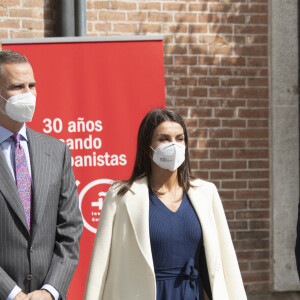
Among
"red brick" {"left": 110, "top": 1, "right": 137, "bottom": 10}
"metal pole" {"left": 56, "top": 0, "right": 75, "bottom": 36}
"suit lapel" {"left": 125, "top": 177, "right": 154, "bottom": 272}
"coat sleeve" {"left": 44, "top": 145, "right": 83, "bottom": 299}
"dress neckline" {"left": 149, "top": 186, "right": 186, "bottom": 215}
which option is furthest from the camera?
"red brick" {"left": 110, "top": 1, "right": 137, "bottom": 10}

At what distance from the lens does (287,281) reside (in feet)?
21.7

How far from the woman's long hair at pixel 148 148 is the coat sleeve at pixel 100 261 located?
0.62ft

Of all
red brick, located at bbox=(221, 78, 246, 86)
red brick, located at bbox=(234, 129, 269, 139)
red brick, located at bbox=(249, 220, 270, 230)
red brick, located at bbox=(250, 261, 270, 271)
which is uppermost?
red brick, located at bbox=(221, 78, 246, 86)

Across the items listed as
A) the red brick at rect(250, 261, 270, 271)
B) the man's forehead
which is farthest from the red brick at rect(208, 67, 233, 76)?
the man's forehead

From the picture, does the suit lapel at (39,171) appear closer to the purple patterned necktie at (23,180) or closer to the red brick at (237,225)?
the purple patterned necktie at (23,180)

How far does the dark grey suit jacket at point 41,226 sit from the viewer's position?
3340mm

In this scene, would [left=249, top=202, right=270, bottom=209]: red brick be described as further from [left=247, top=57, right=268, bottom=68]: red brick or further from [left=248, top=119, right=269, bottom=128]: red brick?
[left=247, top=57, right=268, bottom=68]: red brick

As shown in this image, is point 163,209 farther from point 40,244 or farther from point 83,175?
point 83,175

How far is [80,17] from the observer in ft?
19.9

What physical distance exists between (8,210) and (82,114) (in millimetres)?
1783

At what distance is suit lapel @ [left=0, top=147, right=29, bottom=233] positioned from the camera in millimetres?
3324

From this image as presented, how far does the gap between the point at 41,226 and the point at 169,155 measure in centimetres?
76

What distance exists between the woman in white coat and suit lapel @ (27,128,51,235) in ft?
1.49

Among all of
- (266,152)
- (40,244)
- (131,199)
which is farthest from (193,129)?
(40,244)
